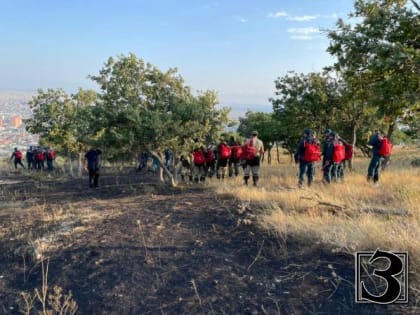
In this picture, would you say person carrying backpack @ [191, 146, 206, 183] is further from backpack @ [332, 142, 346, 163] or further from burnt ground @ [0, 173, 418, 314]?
burnt ground @ [0, 173, 418, 314]

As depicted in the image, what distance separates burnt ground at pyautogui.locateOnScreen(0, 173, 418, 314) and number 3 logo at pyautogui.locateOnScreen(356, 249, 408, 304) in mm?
113

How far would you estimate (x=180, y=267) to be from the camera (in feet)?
17.8

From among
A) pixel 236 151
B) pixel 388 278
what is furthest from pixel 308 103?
pixel 388 278

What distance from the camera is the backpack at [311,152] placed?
442 inches

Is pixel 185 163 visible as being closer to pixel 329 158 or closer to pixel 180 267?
pixel 329 158

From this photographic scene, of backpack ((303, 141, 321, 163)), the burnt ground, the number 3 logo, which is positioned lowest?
the burnt ground

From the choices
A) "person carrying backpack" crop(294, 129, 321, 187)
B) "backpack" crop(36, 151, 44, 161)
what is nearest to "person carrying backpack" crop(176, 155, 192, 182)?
"person carrying backpack" crop(294, 129, 321, 187)

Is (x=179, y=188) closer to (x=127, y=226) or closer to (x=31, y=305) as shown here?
(x=127, y=226)

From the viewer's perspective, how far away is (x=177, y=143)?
46.9ft

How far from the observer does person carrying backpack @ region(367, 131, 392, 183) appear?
449 inches

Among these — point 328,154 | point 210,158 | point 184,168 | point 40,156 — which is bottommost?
point 184,168

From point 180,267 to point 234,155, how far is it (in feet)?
38.0

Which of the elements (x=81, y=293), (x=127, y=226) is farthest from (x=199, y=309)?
(x=127, y=226)

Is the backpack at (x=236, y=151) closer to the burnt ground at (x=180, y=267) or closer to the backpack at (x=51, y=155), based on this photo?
the burnt ground at (x=180, y=267)
